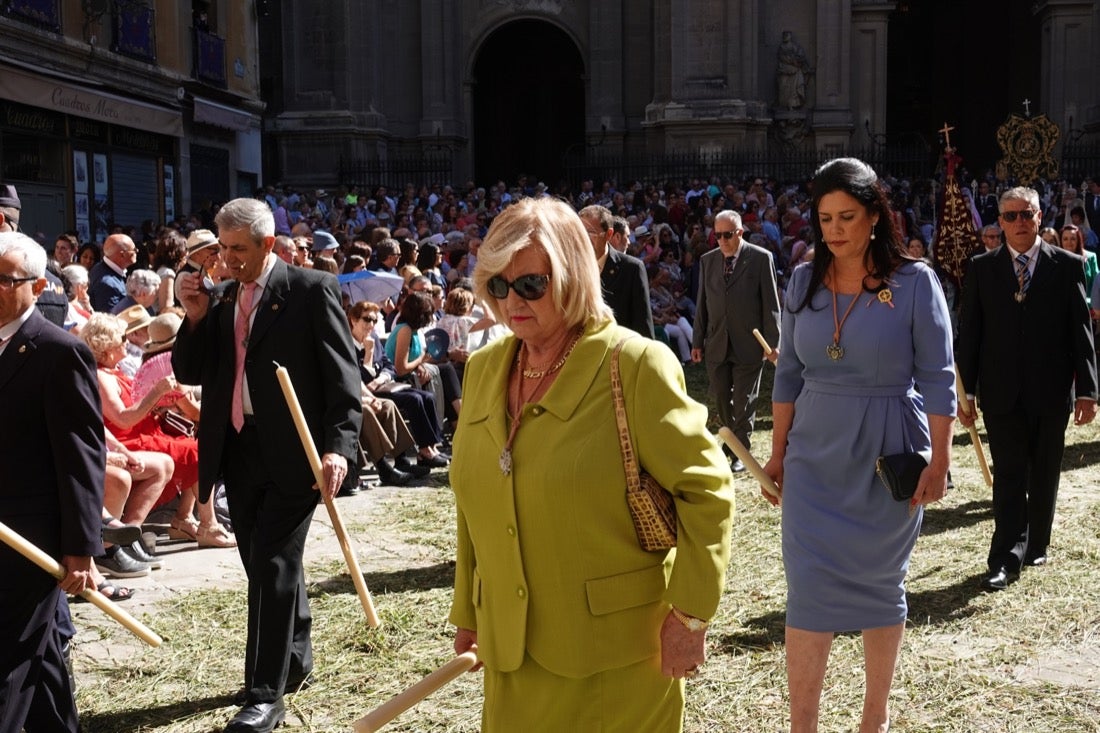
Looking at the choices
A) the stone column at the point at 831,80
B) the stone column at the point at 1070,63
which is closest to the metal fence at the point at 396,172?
the stone column at the point at 831,80

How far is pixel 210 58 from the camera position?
95.1ft

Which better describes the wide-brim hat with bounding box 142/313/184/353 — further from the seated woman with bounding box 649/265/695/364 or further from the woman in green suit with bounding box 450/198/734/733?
the seated woman with bounding box 649/265/695/364

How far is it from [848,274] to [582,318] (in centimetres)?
166

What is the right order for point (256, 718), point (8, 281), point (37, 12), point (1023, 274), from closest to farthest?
point (8, 281), point (256, 718), point (1023, 274), point (37, 12)

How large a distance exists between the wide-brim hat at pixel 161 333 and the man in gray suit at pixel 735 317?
4145 millimetres

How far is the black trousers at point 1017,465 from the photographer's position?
7.16 metres

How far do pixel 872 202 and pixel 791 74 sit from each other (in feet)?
93.8

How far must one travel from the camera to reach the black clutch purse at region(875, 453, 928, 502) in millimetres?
4352

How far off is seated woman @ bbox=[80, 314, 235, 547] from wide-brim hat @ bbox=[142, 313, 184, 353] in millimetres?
198

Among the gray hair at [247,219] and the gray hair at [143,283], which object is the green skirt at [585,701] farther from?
the gray hair at [143,283]

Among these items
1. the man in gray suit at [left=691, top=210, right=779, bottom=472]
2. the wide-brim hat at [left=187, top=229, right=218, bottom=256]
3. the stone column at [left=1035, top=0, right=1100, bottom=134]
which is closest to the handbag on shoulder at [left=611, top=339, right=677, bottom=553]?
the wide-brim hat at [left=187, top=229, right=218, bottom=256]

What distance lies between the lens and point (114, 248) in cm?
1168

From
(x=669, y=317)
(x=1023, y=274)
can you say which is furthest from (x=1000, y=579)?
(x=669, y=317)

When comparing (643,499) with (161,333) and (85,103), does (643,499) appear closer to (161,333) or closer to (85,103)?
(161,333)
